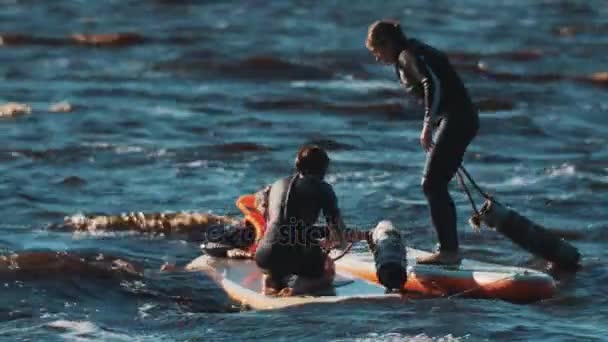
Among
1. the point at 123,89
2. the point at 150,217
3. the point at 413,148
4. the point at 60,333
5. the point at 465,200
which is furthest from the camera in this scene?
the point at 123,89

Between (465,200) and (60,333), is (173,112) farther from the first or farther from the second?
(60,333)

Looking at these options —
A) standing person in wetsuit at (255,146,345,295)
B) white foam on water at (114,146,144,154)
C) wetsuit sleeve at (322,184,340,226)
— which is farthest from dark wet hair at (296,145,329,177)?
white foam on water at (114,146,144,154)

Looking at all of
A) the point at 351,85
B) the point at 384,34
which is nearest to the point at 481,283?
the point at 384,34

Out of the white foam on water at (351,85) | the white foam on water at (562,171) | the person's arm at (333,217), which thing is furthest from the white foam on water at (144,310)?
the white foam on water at (351,85)

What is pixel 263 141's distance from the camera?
20.4 metres

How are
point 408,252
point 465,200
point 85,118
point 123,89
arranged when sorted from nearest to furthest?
point 408,252 → point 465,200 → point 85,118 → point 123,89

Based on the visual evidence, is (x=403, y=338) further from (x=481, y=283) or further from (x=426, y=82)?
(x=426, y=82)

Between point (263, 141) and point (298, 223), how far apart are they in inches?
356

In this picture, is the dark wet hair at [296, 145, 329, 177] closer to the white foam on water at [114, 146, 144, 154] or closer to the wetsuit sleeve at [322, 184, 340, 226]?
the wetsuit sleeve at [322, 184, 340, 226]

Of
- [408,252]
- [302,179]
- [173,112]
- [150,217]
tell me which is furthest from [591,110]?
[302,179]

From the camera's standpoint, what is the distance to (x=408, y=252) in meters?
12.9

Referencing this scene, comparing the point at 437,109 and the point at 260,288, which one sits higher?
the point at 437,109

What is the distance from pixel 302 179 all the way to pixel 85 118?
36.2 feet

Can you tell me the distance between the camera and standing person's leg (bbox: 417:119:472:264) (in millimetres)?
12109
